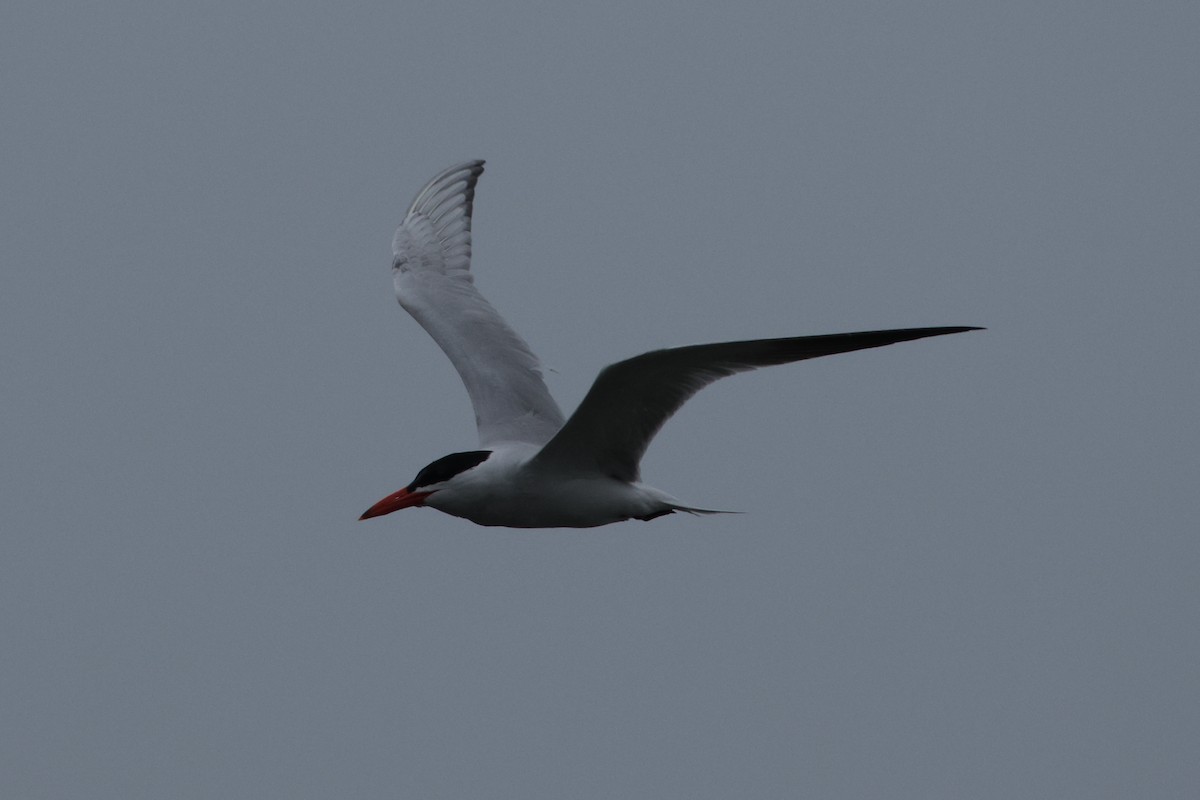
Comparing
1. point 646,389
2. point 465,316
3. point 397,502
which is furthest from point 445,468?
point 465,316

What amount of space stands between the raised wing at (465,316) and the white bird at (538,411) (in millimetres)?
10

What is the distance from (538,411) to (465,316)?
113cm

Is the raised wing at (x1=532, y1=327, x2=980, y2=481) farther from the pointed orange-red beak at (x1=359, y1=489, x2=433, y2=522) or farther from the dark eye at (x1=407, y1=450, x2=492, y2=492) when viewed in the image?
the pointed orange-red beak at (x1=359, y1=489, x2=433, y2=522)

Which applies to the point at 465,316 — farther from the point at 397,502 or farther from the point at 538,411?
the point at 397,502

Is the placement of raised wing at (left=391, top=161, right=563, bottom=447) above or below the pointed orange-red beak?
above

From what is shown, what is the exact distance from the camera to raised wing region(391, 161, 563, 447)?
399 inches

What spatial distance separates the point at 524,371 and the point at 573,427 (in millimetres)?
2142

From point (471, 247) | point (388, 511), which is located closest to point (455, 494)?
point (388, 511)

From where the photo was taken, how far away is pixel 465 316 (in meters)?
11.0

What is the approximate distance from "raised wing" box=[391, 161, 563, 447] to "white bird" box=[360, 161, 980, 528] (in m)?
0.01

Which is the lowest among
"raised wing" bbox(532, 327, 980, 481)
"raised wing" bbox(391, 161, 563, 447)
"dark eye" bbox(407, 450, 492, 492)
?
"dark eye" bbox(407, 450, 492, 492)

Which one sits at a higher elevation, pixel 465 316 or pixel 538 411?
pixel 465 316

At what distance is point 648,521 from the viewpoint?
357 inches

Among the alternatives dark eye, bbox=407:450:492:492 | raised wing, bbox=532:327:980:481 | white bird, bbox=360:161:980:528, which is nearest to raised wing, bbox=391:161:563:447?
white bird, bbox=360:161:980:528
